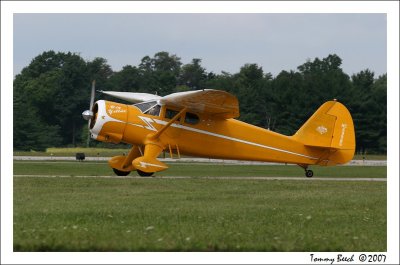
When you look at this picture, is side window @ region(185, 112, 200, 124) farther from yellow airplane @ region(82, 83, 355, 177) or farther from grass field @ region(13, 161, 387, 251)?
grass field @ region(13, 161, 387, 251)

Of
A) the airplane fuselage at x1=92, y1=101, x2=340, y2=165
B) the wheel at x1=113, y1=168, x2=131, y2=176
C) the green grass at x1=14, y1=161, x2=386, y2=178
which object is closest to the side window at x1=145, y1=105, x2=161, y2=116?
the airplane fuselage at x1=92, y1=101, x2=340, y2=165

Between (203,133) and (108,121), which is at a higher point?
(108,121)

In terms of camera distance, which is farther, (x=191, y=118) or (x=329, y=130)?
(x=329, y=130)

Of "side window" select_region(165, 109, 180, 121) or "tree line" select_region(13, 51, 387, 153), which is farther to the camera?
"tree line" select_region(13, 51, 387, 153)

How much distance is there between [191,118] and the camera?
88.1ft

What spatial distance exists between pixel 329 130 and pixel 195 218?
16.4 metres

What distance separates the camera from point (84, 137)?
79.1 meters

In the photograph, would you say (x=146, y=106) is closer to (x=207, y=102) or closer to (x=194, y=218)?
(x=207, y=102)

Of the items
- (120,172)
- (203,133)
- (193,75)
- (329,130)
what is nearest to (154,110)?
(203,133)

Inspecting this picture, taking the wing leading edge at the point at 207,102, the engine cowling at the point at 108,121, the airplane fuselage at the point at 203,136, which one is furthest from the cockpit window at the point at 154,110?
the engine cowling at the point at 108,121

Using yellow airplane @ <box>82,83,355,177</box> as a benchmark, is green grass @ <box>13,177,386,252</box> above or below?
below

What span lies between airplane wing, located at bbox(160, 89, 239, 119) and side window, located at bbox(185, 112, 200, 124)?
0.29 m

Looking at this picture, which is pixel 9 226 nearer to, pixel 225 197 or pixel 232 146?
pixel 225 197

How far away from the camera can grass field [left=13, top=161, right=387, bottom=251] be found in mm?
10516
